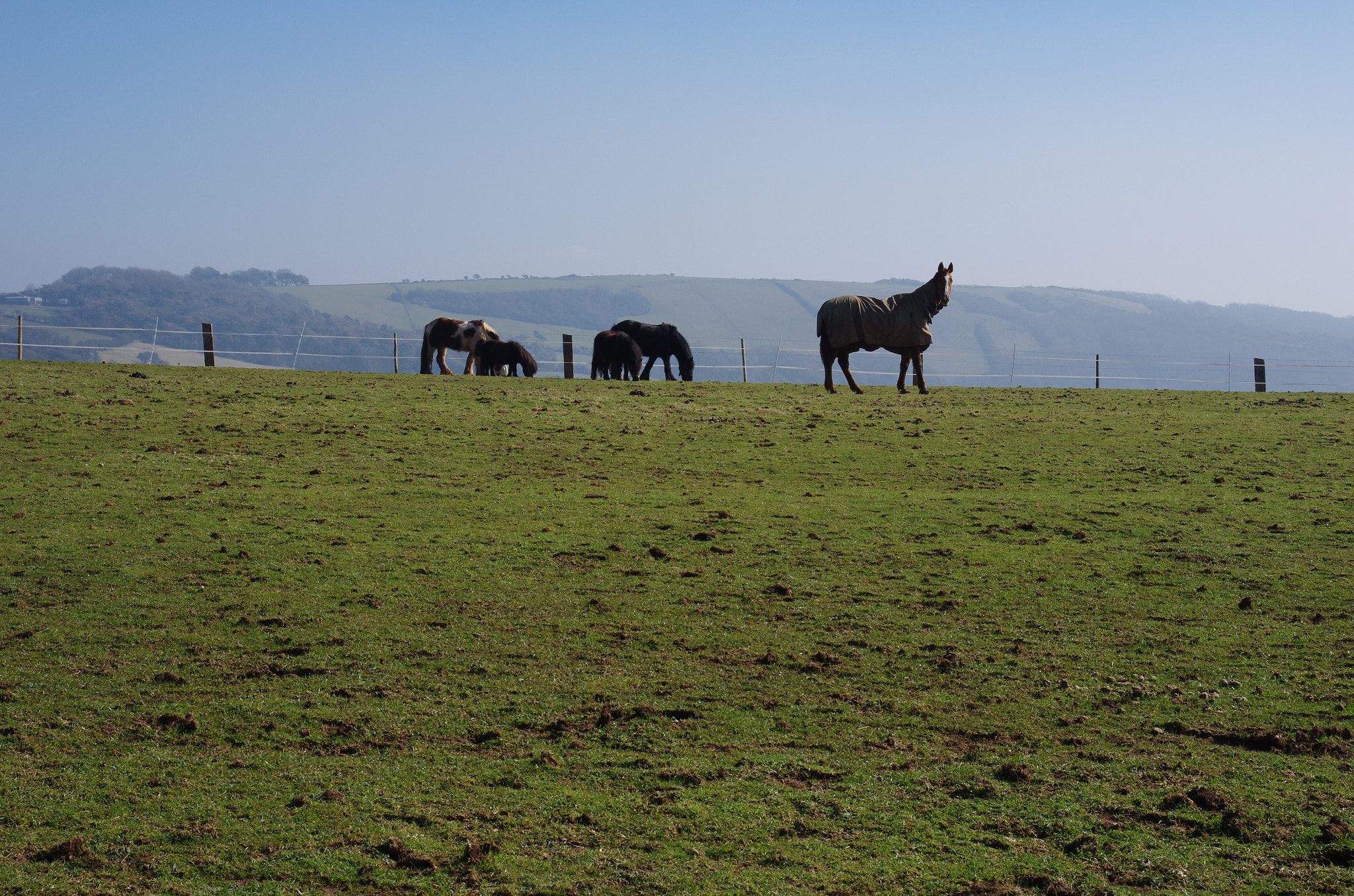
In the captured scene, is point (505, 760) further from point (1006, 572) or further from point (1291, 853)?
point (1006, 572)

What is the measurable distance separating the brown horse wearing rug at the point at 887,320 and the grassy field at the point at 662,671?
660 centimetres

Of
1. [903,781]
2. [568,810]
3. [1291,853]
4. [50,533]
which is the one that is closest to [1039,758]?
[903,781]

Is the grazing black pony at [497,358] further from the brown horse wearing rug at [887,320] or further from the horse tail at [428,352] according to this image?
the brown horse wearing rug at [887,320]

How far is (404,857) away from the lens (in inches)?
171

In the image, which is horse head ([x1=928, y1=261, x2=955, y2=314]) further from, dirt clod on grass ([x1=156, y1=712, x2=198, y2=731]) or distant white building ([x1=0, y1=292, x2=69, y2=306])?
distant white building ([x1=0, y1=292, x2=69, y2=306])

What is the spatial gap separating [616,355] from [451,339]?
454 cm

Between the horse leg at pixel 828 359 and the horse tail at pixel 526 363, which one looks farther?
the horse tail at pixel 526 363

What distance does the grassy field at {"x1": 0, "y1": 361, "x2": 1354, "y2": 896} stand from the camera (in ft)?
14.6

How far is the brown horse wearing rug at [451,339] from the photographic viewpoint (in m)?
28.5

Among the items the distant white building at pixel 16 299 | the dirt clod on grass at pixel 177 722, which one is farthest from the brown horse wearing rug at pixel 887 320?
the distant white building at pixel 16 299

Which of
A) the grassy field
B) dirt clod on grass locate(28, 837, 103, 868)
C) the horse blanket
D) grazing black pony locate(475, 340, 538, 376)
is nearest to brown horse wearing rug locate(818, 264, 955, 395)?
the horse blanket

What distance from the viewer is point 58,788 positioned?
4961 mm

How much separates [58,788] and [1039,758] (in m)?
4.87

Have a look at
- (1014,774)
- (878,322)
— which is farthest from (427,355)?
(1014,774)
